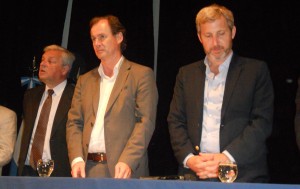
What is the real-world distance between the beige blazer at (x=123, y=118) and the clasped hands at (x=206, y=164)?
383 mm

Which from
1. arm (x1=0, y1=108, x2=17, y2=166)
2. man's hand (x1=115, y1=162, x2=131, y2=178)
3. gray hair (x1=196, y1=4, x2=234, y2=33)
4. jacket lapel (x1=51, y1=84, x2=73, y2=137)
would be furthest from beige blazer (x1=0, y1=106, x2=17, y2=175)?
gray hair (x1=196, y1=4, x2=234, y2=33)

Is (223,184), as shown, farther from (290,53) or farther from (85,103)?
(290,53)

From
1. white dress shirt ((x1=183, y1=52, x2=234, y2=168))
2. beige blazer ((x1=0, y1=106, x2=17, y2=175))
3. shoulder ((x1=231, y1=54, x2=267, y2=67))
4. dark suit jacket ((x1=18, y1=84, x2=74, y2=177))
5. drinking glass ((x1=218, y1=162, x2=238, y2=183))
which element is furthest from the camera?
beige blazer ((x1=0, y1=106, x2=17, y2=175))

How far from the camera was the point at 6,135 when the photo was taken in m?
3.81

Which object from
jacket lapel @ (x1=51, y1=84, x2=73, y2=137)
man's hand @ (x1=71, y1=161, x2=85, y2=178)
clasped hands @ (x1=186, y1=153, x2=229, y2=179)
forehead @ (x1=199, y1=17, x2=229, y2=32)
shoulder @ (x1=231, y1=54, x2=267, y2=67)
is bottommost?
man's hand @ (x1=71, y1=161, x2=85, y2=178)

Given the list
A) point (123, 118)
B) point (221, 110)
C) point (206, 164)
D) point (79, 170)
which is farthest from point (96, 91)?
point (206, 164)

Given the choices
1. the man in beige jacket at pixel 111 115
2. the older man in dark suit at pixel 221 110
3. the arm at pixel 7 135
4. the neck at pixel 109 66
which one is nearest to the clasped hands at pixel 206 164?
the older man in dark suit at pixel 221 110

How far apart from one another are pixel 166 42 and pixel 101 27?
1174mm

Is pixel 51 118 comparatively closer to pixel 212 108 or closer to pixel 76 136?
pixel 76 136

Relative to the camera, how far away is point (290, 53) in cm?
383

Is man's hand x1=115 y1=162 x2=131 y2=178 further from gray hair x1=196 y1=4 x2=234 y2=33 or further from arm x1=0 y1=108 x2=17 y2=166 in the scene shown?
arm x1=0 y1=108 x2=17 y2=166

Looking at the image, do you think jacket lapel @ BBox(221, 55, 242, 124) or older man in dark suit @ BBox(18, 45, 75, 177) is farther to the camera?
older man in dark suit @ BBox(18, 45, 75, 177)

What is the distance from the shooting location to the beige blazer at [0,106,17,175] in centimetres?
372

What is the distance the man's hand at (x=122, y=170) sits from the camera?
103 inches
